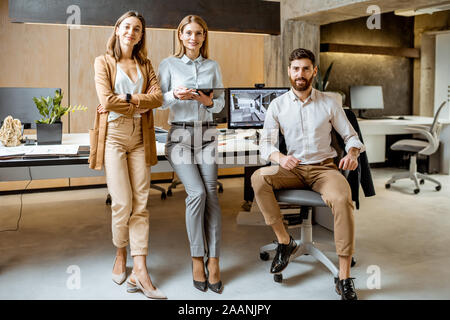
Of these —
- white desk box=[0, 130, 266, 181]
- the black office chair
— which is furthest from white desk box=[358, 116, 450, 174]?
white desk box=[0, 130, 266, 181]

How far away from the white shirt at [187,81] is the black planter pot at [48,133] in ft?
3.35

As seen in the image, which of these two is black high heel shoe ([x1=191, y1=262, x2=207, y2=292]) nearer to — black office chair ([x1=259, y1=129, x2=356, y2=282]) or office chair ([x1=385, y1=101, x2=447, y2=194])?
black office chair ([x1=259, y1=129, x2=356, y2=282])

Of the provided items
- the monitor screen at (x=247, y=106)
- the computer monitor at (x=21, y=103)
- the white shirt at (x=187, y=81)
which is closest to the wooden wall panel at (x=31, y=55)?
the computer monitor at (x=21, y=103)

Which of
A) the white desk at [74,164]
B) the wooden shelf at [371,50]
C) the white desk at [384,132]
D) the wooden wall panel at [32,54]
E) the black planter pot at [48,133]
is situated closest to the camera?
the white desk at [74,164]

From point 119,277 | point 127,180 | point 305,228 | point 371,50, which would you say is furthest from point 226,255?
point 371,50

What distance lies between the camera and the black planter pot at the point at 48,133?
321cm

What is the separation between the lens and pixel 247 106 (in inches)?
145

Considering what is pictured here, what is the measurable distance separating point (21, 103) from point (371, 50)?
213 inches

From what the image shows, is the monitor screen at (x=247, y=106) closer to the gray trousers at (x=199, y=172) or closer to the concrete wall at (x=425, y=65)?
the gray trousers at (x=199, y=172)

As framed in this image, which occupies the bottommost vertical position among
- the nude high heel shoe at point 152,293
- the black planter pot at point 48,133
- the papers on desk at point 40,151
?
the nude high heel shoe at point 152,293

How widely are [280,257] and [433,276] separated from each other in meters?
1.00

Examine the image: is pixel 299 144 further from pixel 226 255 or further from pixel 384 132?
pixel 384 132
